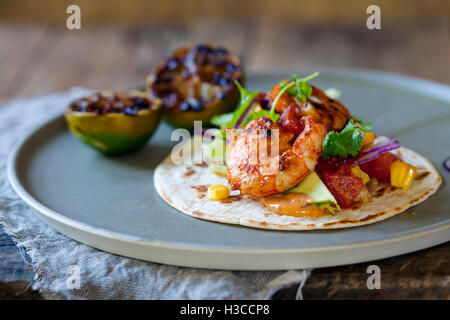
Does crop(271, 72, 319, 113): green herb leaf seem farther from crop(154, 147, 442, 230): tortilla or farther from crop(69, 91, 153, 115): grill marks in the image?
crop(69, 91, 153, 115): grill marks

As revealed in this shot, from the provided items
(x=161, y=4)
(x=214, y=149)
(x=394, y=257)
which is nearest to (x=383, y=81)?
(x=214, y=149)

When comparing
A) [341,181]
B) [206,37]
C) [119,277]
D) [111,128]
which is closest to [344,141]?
[341,181]

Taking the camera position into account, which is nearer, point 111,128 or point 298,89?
point 298,89

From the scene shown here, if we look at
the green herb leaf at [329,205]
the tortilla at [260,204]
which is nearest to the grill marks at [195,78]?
the tortilla at [260,204]

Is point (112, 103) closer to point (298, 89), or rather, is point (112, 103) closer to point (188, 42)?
point (298, 89)

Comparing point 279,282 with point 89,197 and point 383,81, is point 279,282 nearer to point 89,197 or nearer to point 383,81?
point 89,197
